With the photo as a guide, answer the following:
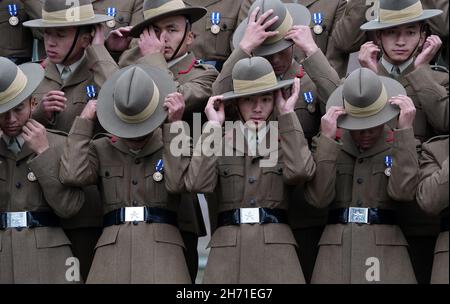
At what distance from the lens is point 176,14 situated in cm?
1224

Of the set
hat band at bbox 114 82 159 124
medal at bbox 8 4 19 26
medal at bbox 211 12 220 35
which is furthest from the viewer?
medal at bbox 8 4 19 26

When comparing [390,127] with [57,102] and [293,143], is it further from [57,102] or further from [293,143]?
[57,102]

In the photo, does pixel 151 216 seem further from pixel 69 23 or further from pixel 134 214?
pixel 69 23

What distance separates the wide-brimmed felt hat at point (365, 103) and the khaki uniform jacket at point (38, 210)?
2043 millimetres

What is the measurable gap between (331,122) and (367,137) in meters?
0.33

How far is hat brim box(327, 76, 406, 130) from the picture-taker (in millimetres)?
11297

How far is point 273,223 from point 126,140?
1.24m

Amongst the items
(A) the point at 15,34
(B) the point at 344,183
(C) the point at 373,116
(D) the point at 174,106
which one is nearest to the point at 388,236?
(B) the point at 344,183

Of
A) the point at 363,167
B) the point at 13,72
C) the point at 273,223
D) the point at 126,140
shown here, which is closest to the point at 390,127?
the point at 363,167

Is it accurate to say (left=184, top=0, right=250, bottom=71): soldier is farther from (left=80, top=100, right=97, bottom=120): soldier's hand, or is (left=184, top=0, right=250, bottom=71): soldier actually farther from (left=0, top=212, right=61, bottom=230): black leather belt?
(left=0, top=212, right=61, bottom=230): black leather belt

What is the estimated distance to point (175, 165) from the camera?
1143 centimetres

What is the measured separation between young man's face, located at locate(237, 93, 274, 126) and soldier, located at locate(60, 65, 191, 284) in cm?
47

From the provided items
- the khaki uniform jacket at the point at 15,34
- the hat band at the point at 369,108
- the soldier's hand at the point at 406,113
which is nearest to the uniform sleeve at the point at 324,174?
the hat band at the point at 369,108

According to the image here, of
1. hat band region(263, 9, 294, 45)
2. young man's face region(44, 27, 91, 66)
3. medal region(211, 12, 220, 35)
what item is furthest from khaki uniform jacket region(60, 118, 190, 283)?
medal region(211, 12, 220, 35)
